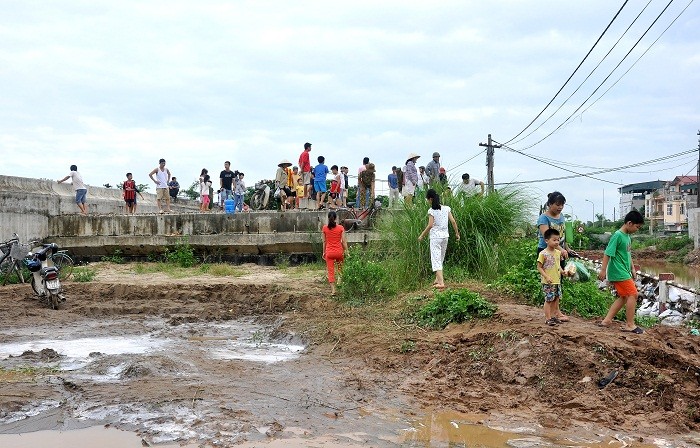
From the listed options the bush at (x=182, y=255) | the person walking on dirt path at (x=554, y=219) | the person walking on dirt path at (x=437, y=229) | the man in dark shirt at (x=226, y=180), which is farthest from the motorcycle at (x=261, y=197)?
the person walking on dirt path at (x=554, y=219)

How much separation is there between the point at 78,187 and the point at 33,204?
5.33 feet

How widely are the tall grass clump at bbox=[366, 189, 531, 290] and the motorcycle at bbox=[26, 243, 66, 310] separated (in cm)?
548

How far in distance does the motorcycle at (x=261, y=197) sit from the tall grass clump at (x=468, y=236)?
9.87m

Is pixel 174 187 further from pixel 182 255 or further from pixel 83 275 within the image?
pixel 83 275

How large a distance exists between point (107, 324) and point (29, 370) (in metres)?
3.51

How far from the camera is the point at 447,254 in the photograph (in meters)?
11.6

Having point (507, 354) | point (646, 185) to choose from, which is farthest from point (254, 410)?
point (646, 185)

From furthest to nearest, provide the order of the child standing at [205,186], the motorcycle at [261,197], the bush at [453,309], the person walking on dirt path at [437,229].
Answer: the child standing at [205,186], the motorcycle at [261,197], the person walking on dirt path at [437,229], the bush at [453,309]

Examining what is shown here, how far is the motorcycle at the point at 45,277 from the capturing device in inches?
445

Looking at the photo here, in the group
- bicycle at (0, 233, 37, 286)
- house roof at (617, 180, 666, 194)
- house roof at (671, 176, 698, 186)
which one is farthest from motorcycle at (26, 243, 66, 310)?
house roof at (617, 180, 666, 194)

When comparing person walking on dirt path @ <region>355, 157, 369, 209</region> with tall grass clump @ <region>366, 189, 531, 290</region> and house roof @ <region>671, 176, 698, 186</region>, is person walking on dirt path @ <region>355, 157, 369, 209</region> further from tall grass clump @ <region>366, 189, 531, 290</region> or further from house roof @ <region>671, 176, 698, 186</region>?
house roof @ <region>671, 176, 698, 186</region>

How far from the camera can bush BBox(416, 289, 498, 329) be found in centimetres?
805

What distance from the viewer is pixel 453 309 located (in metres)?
8.19

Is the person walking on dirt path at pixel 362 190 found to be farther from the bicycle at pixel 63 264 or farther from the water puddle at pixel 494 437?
the water puddle at pixel 494 437
